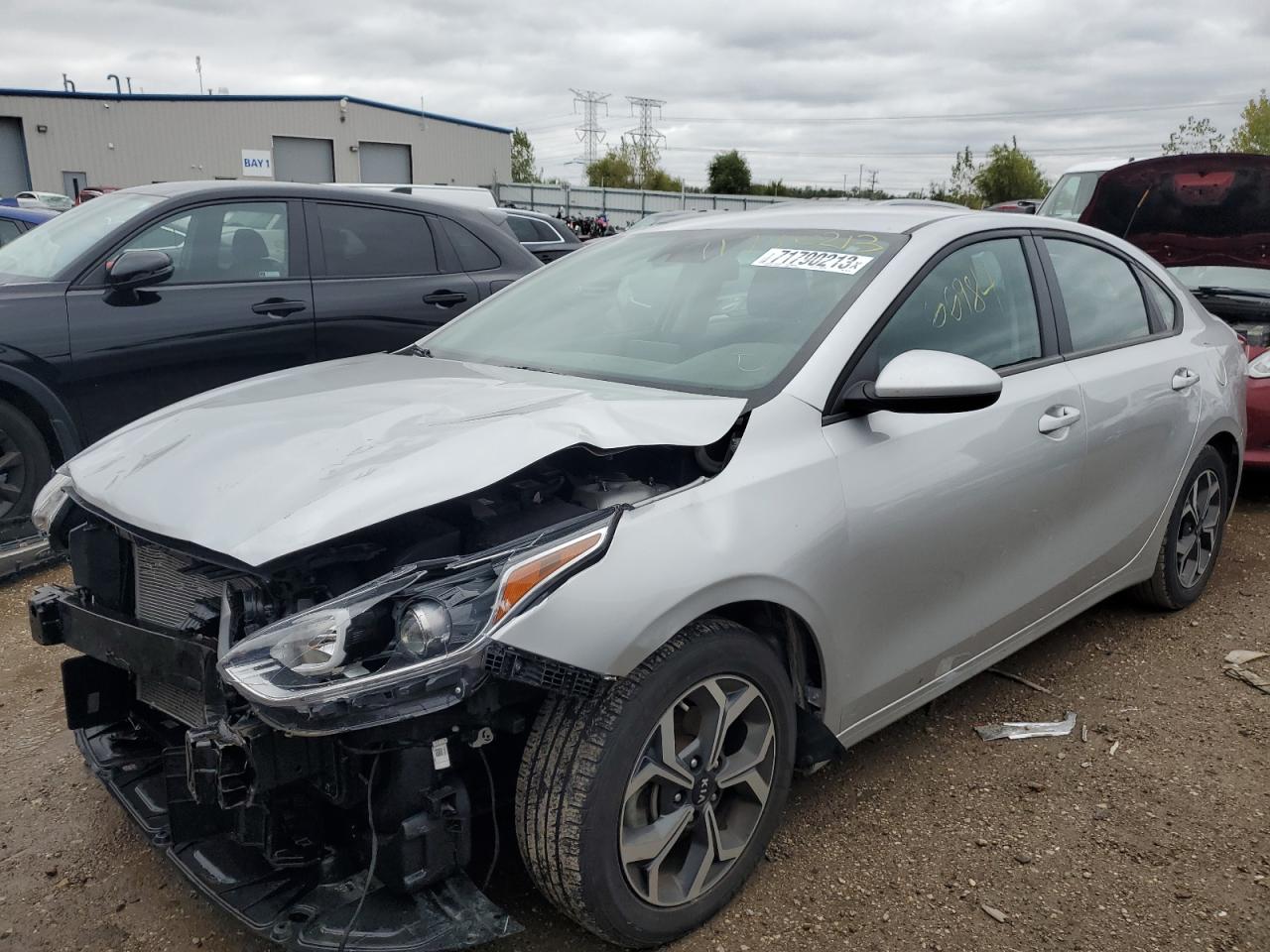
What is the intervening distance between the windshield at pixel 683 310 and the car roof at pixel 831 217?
89 millimetres

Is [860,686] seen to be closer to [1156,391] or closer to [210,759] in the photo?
[210,759]

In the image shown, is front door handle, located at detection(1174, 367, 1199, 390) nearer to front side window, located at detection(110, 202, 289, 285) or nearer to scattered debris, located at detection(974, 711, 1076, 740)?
scattered debris, located at detection(974, 711, 1076, 740)

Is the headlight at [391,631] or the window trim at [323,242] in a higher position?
the window trim at [323,242]

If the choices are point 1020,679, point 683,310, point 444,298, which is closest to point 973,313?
point 683,310

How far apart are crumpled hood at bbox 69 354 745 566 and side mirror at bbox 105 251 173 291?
232 centimetres

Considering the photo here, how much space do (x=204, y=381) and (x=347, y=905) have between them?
3684 millimetres

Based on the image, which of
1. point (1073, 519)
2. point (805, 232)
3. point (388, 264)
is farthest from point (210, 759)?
point (388, 264)

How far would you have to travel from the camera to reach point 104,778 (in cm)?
243

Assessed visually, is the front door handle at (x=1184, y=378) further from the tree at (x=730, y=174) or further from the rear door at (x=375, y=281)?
the tree at (x=730, y=174)

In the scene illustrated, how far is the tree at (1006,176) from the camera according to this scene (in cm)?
6131

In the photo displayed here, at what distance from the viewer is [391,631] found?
195 centimetres

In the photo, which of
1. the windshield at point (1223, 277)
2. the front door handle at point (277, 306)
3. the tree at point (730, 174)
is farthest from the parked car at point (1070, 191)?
the tree at point (730, 174)

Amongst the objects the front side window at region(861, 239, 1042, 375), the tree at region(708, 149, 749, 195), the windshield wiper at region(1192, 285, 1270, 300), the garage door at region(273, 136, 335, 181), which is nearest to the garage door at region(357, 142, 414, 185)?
the garage door at region(273, 136, 335, 181)

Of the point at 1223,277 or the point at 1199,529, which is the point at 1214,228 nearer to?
the point at 1223,277
